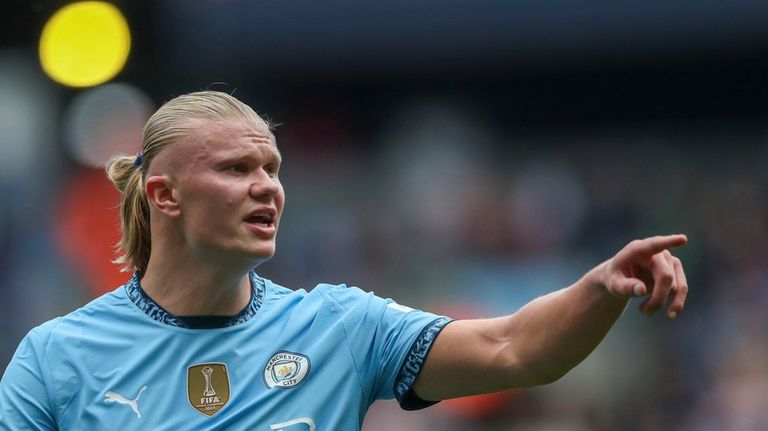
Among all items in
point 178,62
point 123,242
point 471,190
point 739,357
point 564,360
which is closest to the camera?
point 564,360

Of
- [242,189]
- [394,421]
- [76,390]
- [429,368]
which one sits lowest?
[394,421]

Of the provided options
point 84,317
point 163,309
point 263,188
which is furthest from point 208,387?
point 263,188

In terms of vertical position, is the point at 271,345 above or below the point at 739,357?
above

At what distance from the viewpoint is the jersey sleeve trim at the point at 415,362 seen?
410 cm

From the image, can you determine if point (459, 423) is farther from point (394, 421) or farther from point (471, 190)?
point (471, 190)

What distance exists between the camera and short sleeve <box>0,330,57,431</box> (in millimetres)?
4035

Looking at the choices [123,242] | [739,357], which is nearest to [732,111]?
[739,357]

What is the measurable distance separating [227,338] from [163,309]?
0.24 meters

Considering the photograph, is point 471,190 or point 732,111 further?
point 732,111

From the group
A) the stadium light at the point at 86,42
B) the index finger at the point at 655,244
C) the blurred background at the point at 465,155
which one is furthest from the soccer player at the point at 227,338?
the stadium light at the point at 86,42

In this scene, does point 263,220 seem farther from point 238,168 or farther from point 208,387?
point 208,387

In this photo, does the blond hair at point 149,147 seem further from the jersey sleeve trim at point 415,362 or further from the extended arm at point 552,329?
the extended arm at point 552,329

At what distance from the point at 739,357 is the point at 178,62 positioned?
5.14 meters

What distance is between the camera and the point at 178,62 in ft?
37.4
